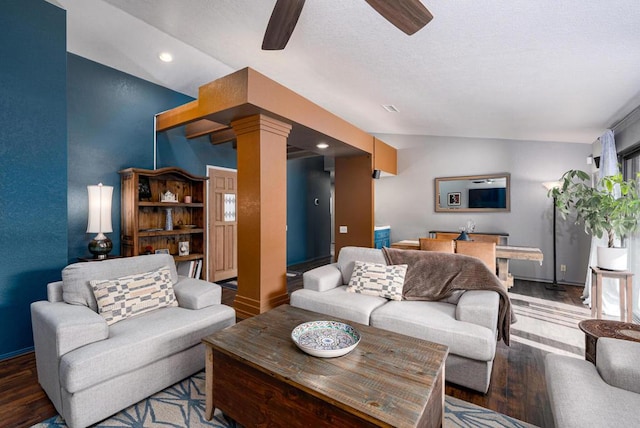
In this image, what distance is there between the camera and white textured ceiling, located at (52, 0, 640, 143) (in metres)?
1.95

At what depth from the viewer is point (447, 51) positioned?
2.45 metres

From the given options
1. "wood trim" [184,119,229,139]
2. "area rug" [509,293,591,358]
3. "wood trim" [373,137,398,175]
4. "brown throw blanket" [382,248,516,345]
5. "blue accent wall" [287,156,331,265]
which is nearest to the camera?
"brown throw blanket" [382,248,516,345]

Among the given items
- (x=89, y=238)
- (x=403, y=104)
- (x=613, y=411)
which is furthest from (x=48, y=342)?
(x=403, y=104)

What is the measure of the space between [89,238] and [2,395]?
6.53 feet

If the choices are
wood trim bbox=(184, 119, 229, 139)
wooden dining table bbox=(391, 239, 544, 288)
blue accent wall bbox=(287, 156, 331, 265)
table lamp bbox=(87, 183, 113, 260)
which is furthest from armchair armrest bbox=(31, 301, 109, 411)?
blue accent wall bbox=(287, 156, 331, 265)

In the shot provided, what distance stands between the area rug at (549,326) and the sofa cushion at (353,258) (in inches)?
59.3

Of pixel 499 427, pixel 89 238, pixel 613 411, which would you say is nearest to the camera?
pixel 613 411

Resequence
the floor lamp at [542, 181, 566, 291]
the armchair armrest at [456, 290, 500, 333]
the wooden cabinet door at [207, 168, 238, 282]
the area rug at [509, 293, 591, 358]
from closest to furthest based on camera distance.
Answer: the armchair armrest at [456, 290, 500, 333] → the area rug at [509, 293, 591, 358] → the floor lamp at [542, 181, 566, 291] → the wooden cabinet door at [207, 168, 238, 282]

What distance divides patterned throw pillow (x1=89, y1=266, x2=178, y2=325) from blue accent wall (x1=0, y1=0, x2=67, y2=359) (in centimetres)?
103

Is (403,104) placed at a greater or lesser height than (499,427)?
greater

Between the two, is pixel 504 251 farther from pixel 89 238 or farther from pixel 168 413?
pixel 89 238

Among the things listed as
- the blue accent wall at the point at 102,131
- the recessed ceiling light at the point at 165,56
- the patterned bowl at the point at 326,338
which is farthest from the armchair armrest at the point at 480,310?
the recessed ceiling light at the point at 165,56

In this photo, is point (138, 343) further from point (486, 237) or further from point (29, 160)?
point (486, 237)

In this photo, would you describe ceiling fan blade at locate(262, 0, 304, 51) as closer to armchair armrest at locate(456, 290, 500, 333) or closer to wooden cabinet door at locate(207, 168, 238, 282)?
armchair armrest at locate(456, 290, 500, 333)
